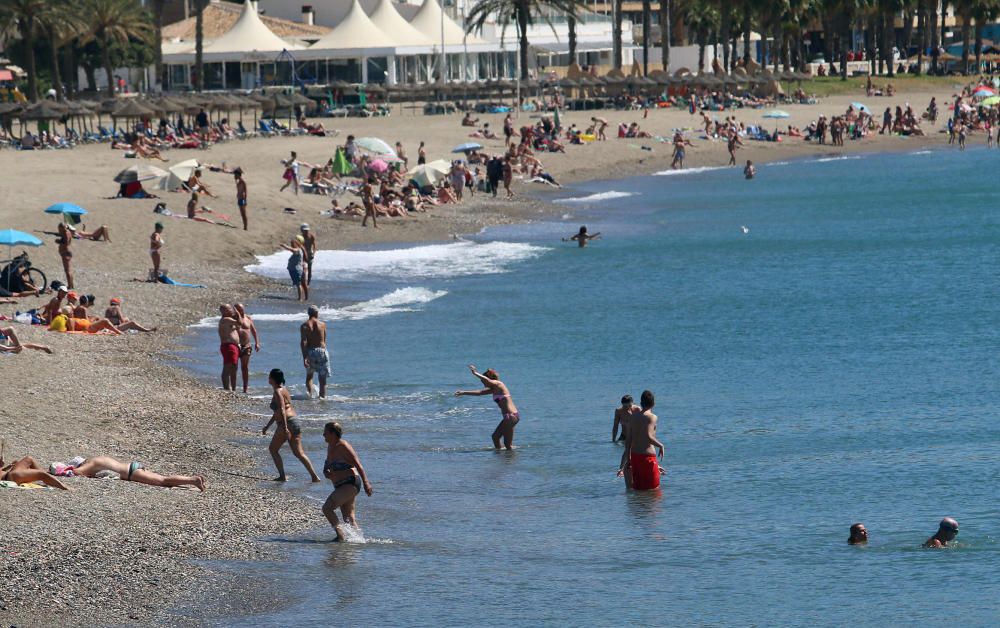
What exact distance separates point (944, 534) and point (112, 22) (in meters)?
63.1

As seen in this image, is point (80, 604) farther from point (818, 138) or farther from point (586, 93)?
point (586, 93)

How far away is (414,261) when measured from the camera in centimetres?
3709

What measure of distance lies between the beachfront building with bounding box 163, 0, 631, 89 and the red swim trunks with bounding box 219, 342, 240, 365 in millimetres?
57133

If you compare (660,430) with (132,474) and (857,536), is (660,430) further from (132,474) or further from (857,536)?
(132,474)

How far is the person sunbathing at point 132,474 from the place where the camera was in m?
16.3

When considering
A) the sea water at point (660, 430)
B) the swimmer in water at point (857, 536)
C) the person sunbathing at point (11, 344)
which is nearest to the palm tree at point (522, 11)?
the sea water at point (660, 430)

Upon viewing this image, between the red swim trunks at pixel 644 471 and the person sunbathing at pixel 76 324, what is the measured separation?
461 inches

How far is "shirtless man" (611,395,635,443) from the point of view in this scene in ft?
58.0

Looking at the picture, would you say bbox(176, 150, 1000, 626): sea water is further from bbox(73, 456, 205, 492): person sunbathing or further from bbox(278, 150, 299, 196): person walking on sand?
bbox(278, 150, 299, 196): person walking on sand

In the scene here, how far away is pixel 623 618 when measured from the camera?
13.2 metres

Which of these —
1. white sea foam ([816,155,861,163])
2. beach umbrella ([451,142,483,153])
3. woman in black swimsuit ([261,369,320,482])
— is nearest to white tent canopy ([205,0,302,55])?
beach umbrella ([451,142,483,153])

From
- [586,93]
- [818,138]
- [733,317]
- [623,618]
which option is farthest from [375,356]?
[586,93]

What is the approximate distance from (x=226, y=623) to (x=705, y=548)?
5279mm

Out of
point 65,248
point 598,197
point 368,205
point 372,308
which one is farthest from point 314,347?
point 598,197
